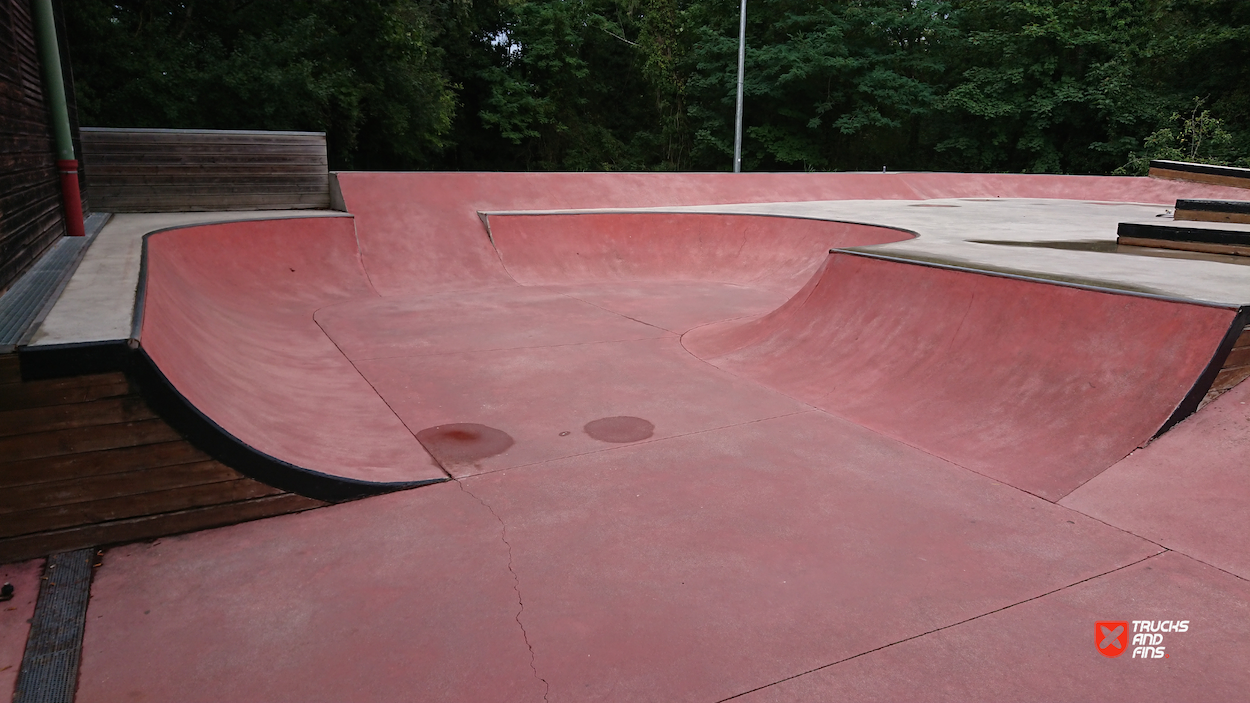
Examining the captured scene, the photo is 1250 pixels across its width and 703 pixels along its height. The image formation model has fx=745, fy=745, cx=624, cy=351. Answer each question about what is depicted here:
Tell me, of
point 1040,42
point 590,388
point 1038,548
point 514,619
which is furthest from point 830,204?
point 1040,42

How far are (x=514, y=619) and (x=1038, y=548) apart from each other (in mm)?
2175

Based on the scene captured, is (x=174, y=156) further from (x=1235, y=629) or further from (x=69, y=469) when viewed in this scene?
(x=1235, y=629)

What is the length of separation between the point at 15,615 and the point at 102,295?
6.11 ft

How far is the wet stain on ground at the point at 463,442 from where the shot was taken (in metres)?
4.20

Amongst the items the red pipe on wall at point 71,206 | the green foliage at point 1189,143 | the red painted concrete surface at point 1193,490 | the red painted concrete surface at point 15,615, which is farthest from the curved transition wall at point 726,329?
the green foliage at point 1189,143

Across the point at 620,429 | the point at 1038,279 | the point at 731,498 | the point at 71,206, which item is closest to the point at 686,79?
the point at 71,206

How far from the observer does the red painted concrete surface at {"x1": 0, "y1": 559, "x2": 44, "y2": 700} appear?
92.4 inches

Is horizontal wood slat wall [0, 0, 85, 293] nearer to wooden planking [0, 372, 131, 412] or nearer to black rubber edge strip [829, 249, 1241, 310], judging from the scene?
wooden planking [0, 372, 131, 412]

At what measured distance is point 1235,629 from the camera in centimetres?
254

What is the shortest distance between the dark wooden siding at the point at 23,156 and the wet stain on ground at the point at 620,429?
332 cm

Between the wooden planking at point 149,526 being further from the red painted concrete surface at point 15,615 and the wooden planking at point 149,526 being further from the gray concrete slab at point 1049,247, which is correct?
the gray concrete slab at point 1049,247

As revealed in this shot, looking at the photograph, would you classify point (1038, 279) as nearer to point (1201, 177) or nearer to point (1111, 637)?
point (1111, 637)

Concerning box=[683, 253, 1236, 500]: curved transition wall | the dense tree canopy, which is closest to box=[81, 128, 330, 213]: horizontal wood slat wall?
the dense tree canopy

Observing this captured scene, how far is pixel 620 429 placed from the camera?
182 inches
